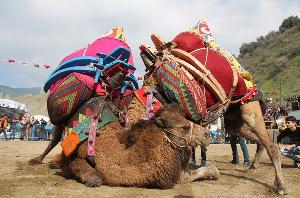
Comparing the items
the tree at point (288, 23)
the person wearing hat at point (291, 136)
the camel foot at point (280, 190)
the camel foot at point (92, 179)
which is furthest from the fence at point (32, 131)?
the tree at point (288, 23)

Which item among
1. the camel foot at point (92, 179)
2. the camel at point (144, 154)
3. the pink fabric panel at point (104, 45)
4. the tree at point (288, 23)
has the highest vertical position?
the tree at point (288, 23)

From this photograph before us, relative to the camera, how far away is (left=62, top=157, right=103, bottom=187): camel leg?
511 cm

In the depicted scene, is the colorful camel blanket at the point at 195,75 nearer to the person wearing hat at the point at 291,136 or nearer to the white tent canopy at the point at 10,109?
the person wearing hat at the point at 291,136

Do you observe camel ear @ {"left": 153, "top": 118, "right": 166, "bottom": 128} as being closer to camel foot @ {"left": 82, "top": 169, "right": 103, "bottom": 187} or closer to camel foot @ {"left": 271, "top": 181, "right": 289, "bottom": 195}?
camel foot @ {"left": 82, "top": 169, "right": 103, "bottom": 187}

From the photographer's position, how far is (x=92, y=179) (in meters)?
5.12

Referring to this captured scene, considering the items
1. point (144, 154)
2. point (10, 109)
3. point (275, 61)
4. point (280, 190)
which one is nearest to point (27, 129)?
point (10, 109)

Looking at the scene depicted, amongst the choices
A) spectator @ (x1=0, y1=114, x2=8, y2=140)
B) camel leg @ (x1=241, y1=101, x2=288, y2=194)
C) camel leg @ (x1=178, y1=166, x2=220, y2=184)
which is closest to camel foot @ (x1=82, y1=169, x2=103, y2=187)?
camel leg @ (x1=178, y1=166, x2=220, y2=184)

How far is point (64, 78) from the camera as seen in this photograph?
6379 millimetres

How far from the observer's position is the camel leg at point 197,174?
5.60m

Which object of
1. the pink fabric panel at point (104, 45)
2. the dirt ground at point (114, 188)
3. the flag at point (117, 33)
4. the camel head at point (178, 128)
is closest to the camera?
the dirt ground at point (114, 188)

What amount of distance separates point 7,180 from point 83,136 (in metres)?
1.25

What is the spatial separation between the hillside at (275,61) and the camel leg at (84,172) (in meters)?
40.3

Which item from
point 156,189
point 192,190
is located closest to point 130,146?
point 156,189

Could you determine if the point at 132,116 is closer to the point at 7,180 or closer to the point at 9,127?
the point at 7,180
